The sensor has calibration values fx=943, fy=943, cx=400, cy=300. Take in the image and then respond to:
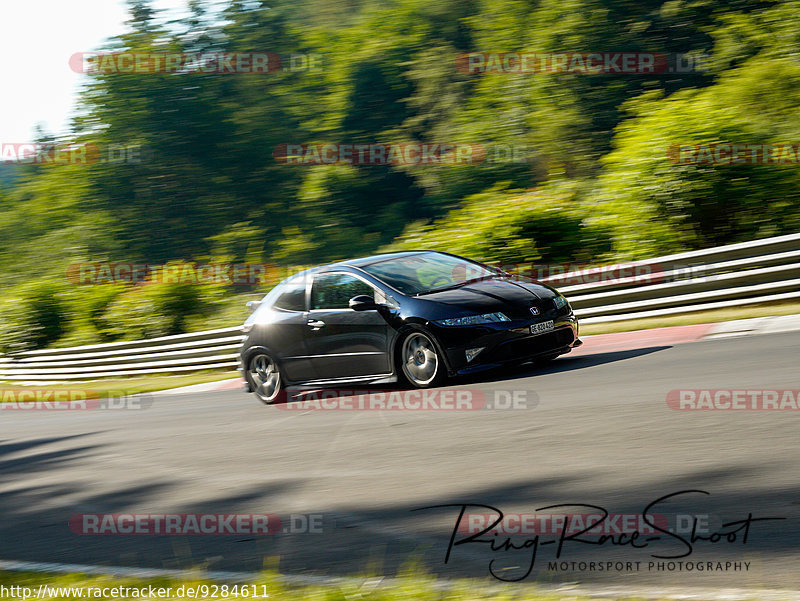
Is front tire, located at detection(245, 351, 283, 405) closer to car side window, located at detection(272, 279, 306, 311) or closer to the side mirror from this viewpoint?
car side window, located at detection(272, 279, 306, 311)

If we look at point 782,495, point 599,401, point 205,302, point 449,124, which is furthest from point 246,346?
point 449,124

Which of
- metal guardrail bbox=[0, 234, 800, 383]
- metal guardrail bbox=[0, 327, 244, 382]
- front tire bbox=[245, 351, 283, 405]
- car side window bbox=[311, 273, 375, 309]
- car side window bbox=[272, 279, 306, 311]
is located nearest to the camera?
car side window bbox=[311, 273, 375, 309]

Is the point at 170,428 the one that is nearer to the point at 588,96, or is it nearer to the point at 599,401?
the point at 599,401

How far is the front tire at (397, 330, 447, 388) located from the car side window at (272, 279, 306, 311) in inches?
66.1

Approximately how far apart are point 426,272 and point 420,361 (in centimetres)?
130

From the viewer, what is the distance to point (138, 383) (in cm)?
1934

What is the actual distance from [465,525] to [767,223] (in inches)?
438

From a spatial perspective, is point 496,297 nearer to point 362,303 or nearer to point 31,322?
point 362,303

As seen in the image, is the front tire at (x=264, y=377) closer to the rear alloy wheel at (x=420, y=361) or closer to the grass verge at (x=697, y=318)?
the rear alloy wheel at (x=420, y=361)

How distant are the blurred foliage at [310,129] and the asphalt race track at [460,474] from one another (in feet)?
44.9

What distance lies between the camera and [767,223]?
14469 mm

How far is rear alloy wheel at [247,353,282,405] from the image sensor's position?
11.3m

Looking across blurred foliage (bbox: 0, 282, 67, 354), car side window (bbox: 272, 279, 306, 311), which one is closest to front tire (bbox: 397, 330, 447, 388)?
car side window (bbox: 272, 279, 306, 311)

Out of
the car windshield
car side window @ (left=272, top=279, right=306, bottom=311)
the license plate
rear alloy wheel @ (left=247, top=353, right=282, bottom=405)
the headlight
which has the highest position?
the car windshield
